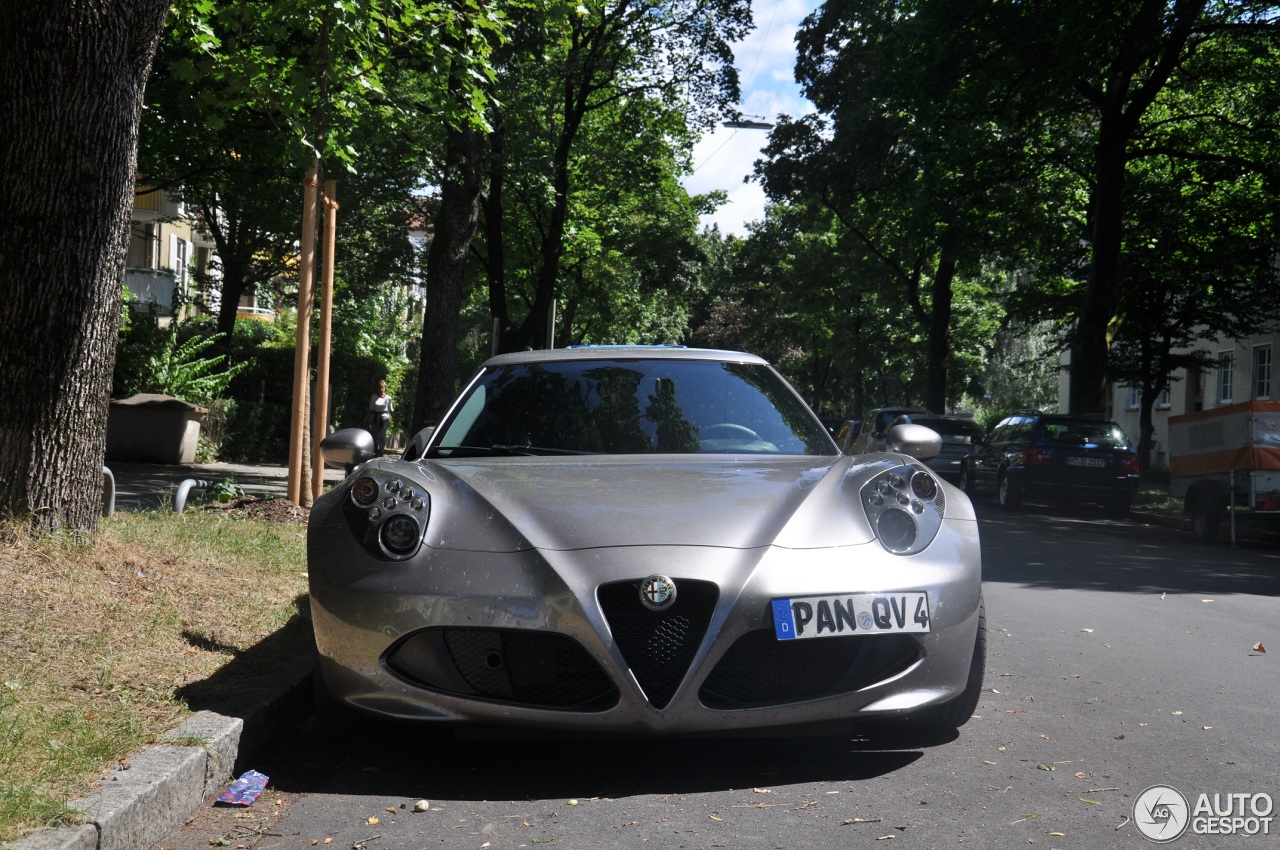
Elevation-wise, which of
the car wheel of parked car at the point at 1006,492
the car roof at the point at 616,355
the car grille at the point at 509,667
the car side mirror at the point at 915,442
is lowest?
the car wheel of parked car at the point at 1006,492

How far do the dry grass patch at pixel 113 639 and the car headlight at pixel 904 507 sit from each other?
239 centimetres

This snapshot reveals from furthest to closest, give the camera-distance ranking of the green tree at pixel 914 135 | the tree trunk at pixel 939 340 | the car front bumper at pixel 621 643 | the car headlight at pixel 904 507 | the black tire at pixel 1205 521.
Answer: the tree trunk at pixel 939 340, the green tree at pixel 914 135, the black tire at pixel 1205 521, the car headlight at pixel 904 507, the car front bumper at pixel 621 643

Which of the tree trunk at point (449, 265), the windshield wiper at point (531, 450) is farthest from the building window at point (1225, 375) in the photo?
the windshield wiper at point (531, 450)

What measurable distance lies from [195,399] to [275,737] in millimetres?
19431

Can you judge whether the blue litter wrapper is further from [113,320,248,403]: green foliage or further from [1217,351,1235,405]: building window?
[1217,351,1235,405]: building window

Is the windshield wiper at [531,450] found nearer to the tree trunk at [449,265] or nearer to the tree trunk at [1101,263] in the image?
the tree trunk at [449,265]

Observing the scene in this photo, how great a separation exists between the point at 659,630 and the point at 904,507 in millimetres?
1001

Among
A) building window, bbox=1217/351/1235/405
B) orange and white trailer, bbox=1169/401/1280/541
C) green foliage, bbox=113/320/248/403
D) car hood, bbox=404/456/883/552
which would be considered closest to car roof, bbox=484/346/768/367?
car hood, bbox=404/456/883/552

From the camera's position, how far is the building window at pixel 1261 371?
110 feet

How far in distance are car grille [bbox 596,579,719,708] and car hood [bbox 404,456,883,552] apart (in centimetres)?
17

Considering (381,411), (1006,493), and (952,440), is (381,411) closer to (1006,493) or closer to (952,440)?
(952,440)

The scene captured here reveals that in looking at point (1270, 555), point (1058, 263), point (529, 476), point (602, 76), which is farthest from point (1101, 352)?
point (529, 476)

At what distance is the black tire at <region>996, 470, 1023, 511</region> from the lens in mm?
20938

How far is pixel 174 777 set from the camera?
12.0ft
